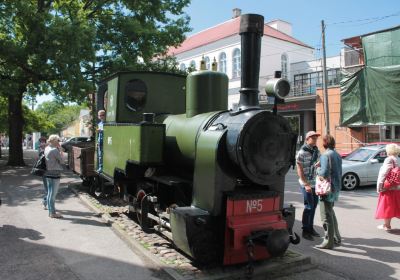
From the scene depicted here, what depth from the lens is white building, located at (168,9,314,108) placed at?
3428 centimetres

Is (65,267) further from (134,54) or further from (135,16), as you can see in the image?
(135,16)

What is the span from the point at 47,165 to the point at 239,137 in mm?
5172

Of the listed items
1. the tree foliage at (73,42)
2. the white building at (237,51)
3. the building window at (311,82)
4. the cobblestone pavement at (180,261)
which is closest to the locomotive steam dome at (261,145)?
the cobblestone pavement at (180,261)

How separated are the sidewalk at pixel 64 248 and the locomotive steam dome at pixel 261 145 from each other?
1.70 meters

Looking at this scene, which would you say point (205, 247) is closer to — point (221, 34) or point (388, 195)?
point (388, 195)

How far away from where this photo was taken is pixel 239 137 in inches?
179

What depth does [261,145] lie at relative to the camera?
4.73m

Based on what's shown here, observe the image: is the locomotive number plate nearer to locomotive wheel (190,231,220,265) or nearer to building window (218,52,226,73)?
locomotive wheel (190,231,220,265)

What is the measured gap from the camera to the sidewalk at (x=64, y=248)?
5.09m

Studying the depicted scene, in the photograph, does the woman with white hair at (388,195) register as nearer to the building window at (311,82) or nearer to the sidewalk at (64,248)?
the sidewalk at (64,248)

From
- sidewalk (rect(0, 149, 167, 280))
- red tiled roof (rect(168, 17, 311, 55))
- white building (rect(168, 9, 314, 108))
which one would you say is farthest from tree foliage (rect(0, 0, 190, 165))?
red tiled roof (rect(168, 17, 311, 55))

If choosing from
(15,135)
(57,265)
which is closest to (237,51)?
(15,135)

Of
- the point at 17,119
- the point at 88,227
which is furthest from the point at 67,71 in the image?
the point at 88,227

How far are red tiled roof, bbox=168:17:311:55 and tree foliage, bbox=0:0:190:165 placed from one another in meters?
16.8
